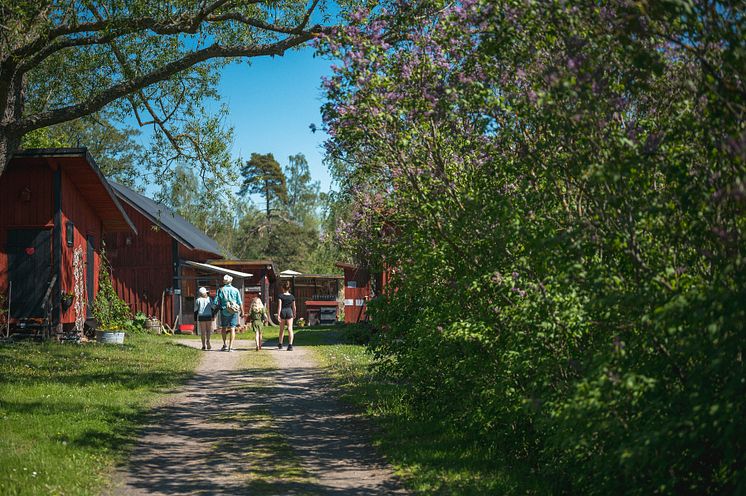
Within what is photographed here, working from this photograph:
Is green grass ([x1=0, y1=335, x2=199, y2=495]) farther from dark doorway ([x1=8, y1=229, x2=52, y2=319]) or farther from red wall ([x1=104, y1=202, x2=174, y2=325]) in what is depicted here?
red wall ([x1=104, y1=202, x2=174, y2=325])

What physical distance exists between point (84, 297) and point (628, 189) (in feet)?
71.2

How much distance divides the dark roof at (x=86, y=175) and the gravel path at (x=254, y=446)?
8.36m

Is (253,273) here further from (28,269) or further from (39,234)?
(28,269)

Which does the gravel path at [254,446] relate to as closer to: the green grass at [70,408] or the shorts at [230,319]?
the green grass at [70,408]

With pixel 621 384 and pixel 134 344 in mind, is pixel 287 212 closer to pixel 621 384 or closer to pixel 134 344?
pixel 134 344

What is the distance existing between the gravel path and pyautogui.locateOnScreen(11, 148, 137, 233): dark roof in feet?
27.4

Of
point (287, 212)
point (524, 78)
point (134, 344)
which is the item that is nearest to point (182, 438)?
point (524, 78)

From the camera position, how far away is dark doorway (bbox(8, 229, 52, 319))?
20.8m

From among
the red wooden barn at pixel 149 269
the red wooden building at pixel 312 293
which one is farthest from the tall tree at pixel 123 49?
the red wooden building at pixel 312 293

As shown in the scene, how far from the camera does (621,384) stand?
463 cm

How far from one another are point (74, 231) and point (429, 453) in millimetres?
16825

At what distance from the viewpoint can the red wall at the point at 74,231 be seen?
21.7m

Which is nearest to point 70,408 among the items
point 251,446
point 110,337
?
point 251,446

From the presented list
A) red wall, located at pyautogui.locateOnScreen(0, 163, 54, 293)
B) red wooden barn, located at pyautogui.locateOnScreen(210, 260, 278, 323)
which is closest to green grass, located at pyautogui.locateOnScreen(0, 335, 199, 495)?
red wall, located at pyautogui.locateOnScreen(0, 163, 54, 293)
